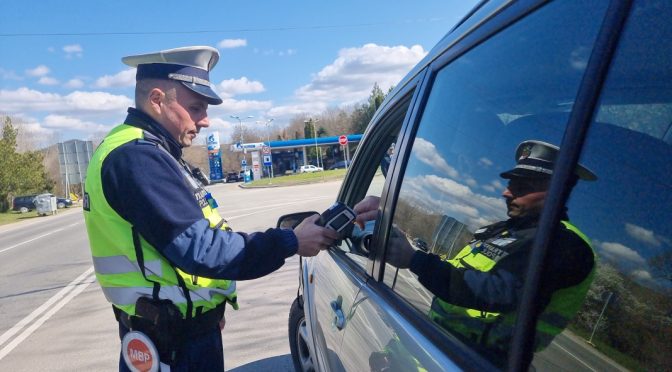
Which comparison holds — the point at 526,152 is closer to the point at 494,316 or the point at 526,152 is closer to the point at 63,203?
the point at 494,316

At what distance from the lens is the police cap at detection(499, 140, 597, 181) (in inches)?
37.2

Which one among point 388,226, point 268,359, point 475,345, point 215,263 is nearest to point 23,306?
point 268,359

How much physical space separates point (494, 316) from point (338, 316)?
1.07 m

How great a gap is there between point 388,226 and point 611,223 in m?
0.98

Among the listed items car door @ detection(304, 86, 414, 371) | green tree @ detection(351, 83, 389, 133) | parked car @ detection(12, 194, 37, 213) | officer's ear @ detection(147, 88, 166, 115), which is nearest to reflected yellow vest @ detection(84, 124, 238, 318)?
officer's ear @ detection(147, 88, 166, 115)

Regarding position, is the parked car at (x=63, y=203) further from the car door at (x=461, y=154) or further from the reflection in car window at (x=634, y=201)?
the reflection in car window at (x=634, y=201)

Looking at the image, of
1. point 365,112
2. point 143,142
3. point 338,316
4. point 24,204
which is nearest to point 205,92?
point 143,142

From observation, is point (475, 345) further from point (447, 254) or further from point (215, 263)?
point (215, 263)

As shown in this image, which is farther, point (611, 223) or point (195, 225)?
point (195, 225)

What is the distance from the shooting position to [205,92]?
2287mm

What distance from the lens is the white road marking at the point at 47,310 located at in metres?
5.51

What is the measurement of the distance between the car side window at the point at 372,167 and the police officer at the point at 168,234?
0.65 ft

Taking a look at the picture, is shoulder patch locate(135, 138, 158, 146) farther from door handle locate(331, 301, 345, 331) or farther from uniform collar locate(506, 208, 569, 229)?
uniform collar locate(506, 208, 569, 229)

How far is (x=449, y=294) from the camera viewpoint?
4.65 feet
